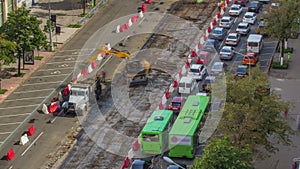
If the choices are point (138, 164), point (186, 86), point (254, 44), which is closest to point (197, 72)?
point (186, 86)

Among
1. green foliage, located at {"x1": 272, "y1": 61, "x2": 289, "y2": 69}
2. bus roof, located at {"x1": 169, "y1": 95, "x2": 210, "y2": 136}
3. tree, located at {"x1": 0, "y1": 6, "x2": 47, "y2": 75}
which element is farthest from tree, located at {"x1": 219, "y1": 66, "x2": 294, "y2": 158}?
tree, located at {"x1": 0, "y1": 6, "x2": 47, "y2": 75}

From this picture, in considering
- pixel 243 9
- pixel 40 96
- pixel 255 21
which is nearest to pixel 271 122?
pixel 40 96

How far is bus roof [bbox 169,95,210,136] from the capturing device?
2527 inches

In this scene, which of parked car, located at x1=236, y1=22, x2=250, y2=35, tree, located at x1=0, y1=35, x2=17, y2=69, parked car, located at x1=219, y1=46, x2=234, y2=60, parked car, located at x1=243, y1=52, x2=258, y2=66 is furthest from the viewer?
parked car, located at x1=236, y1=22, x2=250, y2=35

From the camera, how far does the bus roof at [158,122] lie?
64438 millimetres

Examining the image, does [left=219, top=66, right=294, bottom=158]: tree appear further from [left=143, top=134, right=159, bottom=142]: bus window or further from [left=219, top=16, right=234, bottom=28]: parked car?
[left=219, top=16, right=234, bottom=28]: parked car

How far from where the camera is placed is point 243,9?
11375 cm

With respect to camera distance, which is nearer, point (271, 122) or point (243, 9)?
point (271, 122)

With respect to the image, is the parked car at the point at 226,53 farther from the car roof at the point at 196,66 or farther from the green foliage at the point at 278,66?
the car roof at the point at 196,66

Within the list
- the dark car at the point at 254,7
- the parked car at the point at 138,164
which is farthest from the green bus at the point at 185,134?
the dark car at the point at 254,7

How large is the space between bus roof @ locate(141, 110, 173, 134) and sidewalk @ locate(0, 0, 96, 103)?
21423 mm

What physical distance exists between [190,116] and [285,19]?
27282 millimetres

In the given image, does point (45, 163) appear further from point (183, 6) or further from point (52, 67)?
point (183, 6)

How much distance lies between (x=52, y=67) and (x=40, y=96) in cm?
995
